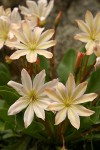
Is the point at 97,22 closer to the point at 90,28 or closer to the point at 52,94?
the point at 90,28

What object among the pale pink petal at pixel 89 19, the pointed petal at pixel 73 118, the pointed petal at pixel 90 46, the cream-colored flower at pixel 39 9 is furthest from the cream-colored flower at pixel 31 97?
the cream-colored flower at pixel 39 9

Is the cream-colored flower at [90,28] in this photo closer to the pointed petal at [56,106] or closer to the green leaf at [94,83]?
the green leaf at [94,83]

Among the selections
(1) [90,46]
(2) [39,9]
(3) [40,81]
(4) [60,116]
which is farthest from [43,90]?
(2) [39,9]

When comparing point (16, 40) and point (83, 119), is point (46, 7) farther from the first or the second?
point (83, 119)

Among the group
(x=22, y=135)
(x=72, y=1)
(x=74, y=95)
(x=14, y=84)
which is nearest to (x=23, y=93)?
(x=14, y=84)

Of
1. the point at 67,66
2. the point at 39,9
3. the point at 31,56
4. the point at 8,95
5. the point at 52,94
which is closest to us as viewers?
the point at 52,94

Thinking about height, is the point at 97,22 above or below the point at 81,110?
above
